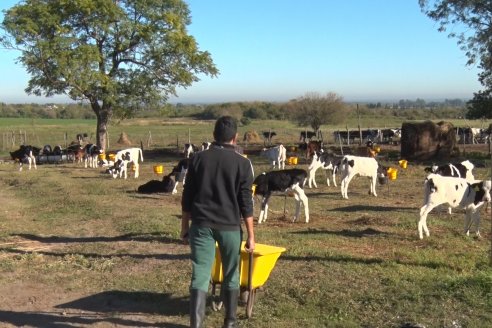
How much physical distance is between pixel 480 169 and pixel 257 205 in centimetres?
1276

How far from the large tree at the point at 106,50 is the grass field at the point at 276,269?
18026 millimetres

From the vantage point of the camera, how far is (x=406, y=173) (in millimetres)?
23641

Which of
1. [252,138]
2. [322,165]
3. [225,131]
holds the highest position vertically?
[225,131]

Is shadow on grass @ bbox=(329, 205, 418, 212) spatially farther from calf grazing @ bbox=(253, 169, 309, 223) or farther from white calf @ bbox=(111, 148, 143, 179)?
white calf @ bbox=(111, 148, 143, 179)

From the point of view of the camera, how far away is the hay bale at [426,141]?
29359 mm

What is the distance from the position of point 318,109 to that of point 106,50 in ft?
68.8

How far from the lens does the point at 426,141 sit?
2948 cm

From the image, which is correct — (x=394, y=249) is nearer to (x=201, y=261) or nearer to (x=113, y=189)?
(x=201, y=261)

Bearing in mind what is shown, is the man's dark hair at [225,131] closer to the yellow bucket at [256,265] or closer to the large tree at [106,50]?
the yellow bucket at [256,265]

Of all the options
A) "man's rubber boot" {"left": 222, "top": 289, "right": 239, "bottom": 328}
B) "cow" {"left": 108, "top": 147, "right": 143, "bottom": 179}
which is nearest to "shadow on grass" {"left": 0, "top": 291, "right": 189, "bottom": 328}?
"man's rubber boot" {"left": 222, "top": 289, "right": 239, "bottom": 328}

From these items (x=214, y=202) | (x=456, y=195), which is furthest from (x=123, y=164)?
Result: (x=214, y=202)

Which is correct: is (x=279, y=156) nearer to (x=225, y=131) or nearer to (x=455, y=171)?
(x=455, y=171)

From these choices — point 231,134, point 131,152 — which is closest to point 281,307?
point 231,134

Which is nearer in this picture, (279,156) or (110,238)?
(110,238)
